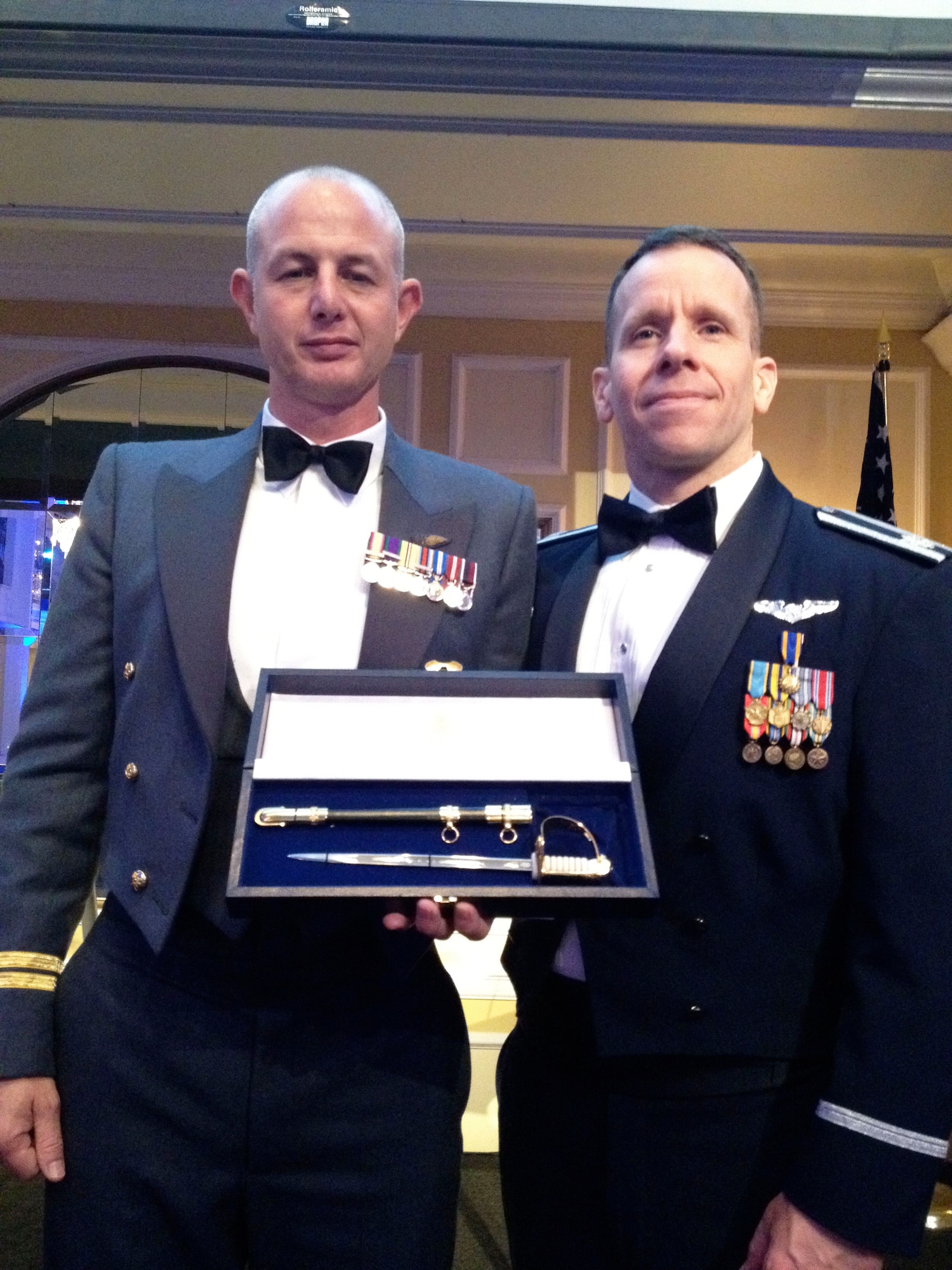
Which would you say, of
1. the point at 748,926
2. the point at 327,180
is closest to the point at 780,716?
the point at 748,926

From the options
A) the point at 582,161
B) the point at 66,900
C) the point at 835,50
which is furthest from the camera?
the point at 582,161

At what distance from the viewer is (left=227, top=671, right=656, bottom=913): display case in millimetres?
1108

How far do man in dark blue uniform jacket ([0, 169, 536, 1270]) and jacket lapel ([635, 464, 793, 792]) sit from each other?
0.21m

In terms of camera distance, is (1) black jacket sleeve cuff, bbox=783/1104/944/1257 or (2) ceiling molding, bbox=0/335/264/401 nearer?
(1) black jacket sleeve cuff, bbox=783/1104/944/1257

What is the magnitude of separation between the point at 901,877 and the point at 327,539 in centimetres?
81

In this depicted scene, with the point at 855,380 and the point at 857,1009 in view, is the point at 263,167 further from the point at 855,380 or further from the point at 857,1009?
the point at 857,1009

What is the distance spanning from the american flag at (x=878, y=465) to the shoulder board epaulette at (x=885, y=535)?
9.71 ft

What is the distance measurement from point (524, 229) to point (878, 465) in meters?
1.71

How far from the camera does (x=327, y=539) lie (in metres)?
1.46

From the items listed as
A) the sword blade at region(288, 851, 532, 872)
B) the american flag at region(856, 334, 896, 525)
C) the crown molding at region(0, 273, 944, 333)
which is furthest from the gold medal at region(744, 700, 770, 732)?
the crown molding at region(0, 273, 944, 333)

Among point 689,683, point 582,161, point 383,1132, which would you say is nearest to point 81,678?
point 383,1132

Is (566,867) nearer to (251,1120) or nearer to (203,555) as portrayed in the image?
(251,1120)

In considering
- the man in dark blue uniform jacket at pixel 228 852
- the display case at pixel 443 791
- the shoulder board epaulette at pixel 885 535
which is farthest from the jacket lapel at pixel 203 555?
the shoulder board epaulette at pixel 885 535

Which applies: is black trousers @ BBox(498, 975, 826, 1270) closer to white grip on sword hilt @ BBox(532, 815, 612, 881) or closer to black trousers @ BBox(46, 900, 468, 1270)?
black trousers @ BBox(46, 900, 468, 1270)
